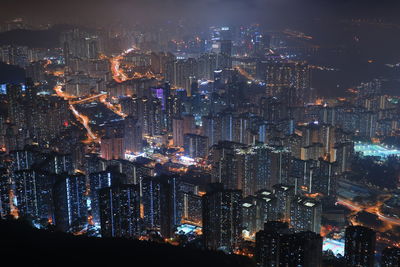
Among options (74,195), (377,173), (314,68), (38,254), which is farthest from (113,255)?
(314,68)

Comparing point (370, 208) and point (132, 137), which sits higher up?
point (132, 137)

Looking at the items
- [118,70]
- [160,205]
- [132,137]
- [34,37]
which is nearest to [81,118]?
[132,137]

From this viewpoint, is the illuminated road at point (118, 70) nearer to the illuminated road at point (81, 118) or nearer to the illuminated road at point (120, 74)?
the illuminated road at point (120, 74)

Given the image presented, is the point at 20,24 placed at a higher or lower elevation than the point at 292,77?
higher

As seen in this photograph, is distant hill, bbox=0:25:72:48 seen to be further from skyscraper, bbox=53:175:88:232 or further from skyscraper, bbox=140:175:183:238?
skyscraper, bbox=140:175:183:238

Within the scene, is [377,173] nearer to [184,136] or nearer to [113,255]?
[184,136]

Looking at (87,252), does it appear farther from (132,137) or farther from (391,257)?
(132,137)

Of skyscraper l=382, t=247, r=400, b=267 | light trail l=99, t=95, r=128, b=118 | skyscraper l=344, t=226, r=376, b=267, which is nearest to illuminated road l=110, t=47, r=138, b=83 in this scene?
light trail l=99, t=95, r=128, b=118
